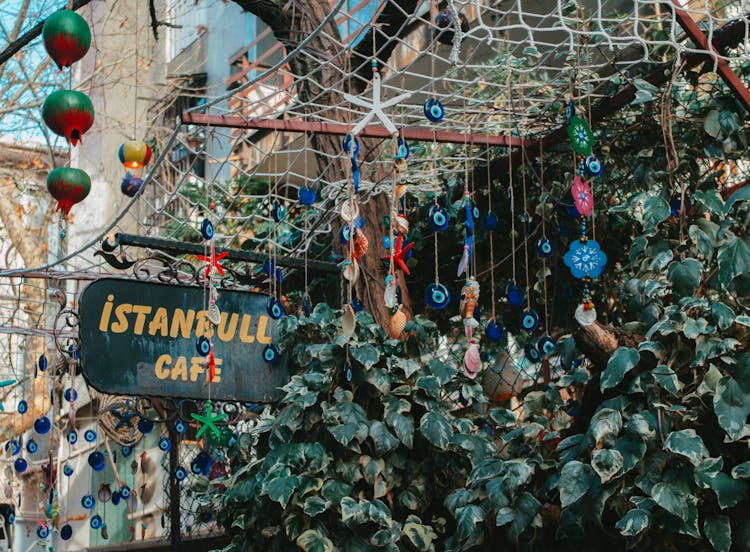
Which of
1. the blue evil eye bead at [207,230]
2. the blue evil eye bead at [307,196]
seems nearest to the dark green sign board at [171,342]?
the blue evil eye bead at [207,230]

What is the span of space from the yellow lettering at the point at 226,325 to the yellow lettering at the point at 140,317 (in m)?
0.35

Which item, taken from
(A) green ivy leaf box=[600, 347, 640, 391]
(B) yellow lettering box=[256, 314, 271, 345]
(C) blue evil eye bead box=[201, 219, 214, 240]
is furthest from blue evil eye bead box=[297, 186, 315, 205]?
(A) green ivy leaf box=[600, 347, 640, 391]

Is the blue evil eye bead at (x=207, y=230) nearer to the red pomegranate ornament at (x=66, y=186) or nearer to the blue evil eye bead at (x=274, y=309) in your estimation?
the blue evil eye bead at (x=274, y=309)

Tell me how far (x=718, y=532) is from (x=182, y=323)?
2449 millimetres

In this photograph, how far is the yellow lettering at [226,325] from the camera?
4635 millimetres

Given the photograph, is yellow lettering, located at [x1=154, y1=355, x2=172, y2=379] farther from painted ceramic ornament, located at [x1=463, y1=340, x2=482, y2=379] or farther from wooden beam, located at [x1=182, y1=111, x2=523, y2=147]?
painted ceramic ornament, located at [x1=463, y1=340, x2=482, y2=379]

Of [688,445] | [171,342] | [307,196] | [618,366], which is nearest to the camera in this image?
[688,445]

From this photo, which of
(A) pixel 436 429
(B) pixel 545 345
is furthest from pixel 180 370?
Result: (B) pixel 545 345

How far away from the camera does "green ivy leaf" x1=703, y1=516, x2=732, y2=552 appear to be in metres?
3.27

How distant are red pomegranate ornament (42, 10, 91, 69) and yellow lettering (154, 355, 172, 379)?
134 cm

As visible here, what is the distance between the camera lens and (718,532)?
3.29 m

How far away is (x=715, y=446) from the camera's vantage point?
352cm

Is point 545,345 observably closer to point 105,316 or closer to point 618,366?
point 618,366

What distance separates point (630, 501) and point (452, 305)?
3011 mm
